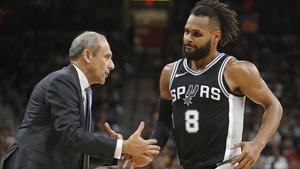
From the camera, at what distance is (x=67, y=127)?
11.0ft

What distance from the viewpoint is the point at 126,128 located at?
1233cm

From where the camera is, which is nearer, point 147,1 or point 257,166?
point 257,166

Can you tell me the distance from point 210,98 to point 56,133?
111cm

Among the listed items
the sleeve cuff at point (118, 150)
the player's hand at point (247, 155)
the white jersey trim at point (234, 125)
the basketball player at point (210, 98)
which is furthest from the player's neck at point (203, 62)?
the sleeve cuff at point (118, 150)

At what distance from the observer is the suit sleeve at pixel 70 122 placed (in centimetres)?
335

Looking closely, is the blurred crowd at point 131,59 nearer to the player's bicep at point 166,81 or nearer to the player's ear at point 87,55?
the player's bicep at point 166,81

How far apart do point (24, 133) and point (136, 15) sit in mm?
16755

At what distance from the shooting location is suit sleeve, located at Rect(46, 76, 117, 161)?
335 centimetres

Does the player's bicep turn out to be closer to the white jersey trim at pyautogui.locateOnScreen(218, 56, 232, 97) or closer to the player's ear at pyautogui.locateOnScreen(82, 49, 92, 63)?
the white jersey trim at pyautogui.locateOnScreen(218, 56, 232, 97)

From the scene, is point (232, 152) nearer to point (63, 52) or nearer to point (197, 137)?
point (197, 137)

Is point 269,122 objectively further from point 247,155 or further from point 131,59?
point 131,59

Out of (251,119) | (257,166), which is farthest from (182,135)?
(251,119)

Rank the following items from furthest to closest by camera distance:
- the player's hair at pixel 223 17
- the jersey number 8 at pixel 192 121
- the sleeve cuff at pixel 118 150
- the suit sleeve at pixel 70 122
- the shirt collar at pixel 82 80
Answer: the player's hair at pixel 223 17, the jersey number 8 at pixel 192 121, the shirt collar at pixel 82 80, the sleeve cuff at pixel 118 150, the suit sleeve at pixel 70 122

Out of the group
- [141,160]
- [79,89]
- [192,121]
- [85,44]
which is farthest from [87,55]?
[192,121]
